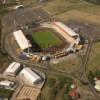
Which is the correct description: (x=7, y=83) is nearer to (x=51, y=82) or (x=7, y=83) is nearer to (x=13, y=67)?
(x=13, y=67)

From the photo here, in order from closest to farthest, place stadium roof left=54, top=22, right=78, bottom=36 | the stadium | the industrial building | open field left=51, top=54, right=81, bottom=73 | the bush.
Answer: the bush → open field left=51, top=54, right=81, bottom=73 → the stadium → the industrial building → stadium roof left=54, top=22, right=78, bottom=36

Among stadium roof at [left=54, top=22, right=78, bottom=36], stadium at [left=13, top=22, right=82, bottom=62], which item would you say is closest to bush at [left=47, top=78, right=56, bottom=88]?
stadium at [left=13, top=22, right=82, bottom=62]

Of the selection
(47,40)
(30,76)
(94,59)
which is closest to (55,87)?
(30,76)

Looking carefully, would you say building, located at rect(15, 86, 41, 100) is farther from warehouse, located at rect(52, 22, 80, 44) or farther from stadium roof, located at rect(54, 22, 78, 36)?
stadium roof, located at rect(54, 22, 78, 36)

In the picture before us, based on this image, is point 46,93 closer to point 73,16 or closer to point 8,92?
point 8,92

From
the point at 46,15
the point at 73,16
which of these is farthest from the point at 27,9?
the point at 73,16

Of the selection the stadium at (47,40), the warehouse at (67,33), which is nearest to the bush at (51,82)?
the stadium at (47,40)

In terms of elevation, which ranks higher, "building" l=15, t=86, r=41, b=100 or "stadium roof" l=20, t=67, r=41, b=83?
"stadium roof" l=20, t=67, r=41, b=83
